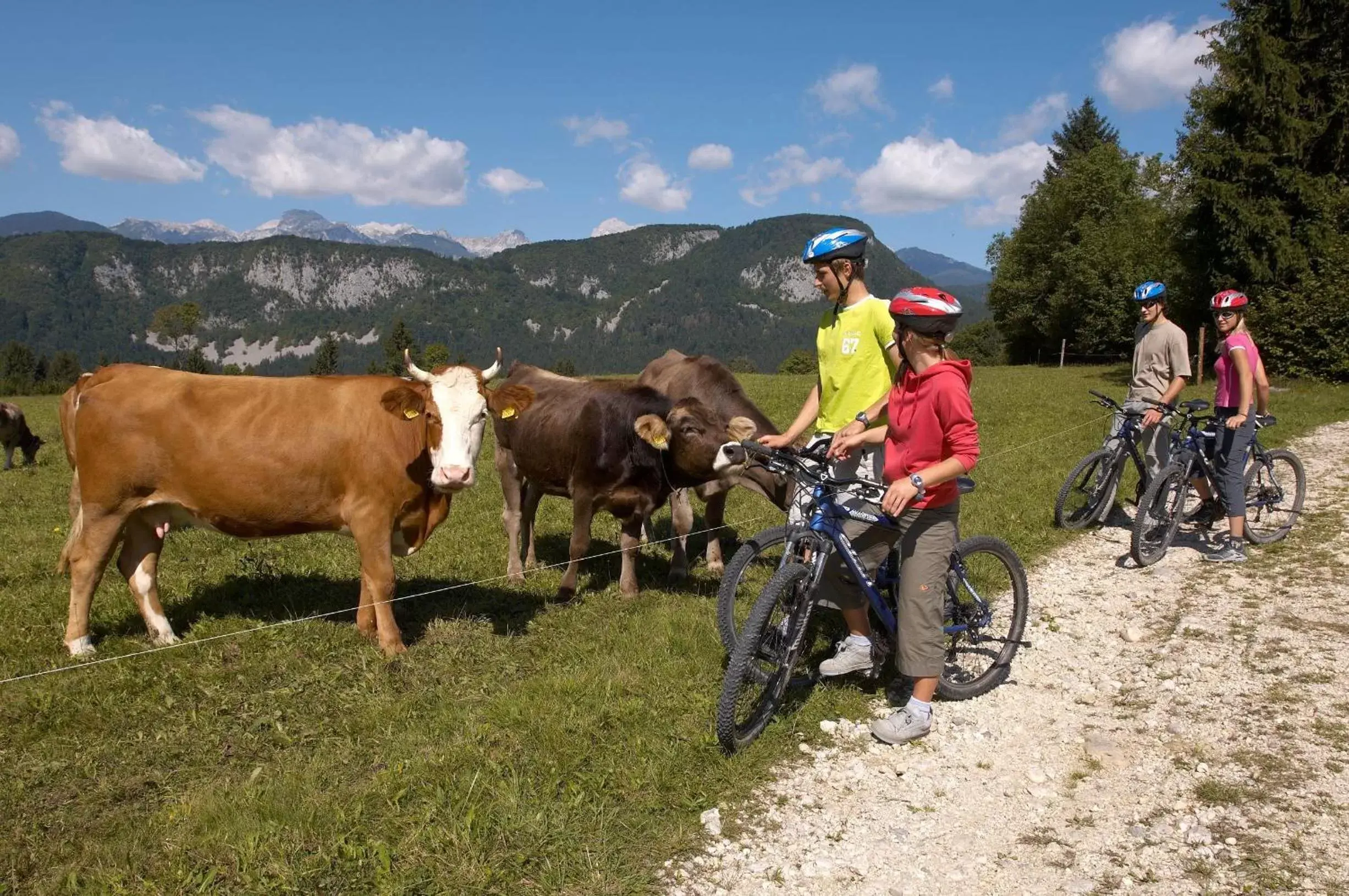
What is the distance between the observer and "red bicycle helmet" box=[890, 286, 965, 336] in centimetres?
427

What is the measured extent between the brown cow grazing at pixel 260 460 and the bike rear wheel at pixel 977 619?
11.4 ft

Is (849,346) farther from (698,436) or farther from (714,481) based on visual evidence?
(714,481)

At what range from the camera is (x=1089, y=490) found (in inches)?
386

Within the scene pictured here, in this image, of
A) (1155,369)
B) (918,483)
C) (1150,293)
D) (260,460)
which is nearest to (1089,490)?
(1155,369)

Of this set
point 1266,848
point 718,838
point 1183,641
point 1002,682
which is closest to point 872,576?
point 1002,682

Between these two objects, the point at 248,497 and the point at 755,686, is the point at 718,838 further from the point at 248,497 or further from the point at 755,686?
the point at 248,497

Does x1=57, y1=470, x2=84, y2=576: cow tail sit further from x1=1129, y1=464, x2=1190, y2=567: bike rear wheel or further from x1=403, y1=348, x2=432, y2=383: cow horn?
x1=1129, y1=464, x2=1190, y2=567: bike rear wheel

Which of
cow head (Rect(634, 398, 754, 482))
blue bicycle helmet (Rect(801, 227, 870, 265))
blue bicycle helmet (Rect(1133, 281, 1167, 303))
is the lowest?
cow head (Rect(634, 398, 754, 482))

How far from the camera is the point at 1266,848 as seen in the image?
12.2ft

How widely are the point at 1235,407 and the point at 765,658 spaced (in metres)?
6.61

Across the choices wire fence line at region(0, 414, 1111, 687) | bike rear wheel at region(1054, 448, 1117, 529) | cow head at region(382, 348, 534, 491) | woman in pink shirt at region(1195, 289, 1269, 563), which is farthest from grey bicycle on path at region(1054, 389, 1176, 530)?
cow head at region(382, 348, 534, 491)

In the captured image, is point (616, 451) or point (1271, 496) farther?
point (1271, 496)

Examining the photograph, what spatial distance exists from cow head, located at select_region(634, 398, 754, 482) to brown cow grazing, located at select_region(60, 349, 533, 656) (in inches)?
58.4

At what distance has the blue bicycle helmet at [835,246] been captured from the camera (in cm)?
509
